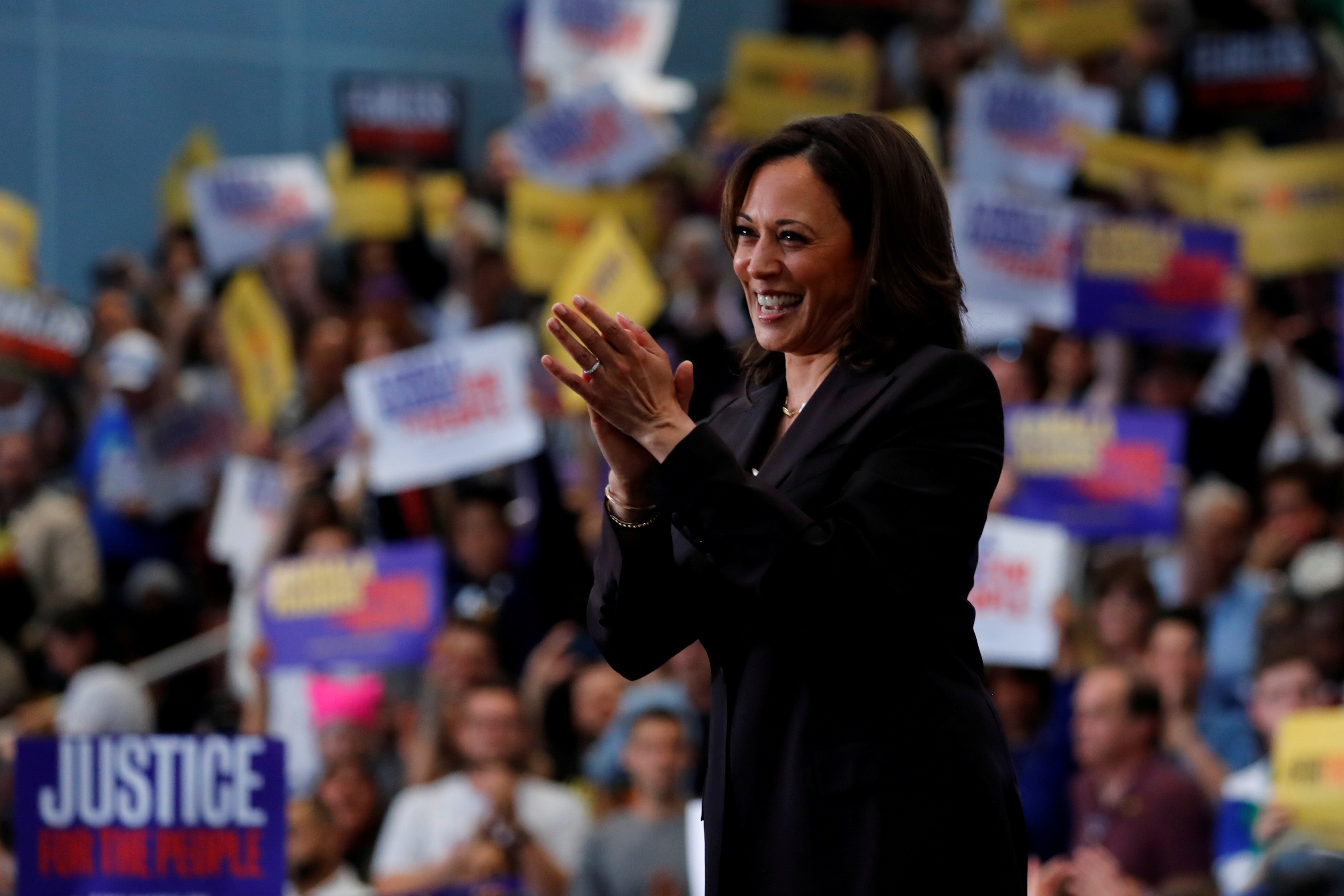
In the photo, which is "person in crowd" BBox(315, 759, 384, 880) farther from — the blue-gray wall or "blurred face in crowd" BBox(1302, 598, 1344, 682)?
the blue-gray wall

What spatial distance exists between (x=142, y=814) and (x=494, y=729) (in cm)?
166

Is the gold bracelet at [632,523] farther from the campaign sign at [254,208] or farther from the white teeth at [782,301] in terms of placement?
the campaign sign at [254,208]

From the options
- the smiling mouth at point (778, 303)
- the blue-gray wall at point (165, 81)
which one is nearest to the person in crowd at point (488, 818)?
the smiling mouth at point (778, 303)

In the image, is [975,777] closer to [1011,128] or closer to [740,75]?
[1011,128]

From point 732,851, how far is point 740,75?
6.78 m

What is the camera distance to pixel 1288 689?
4.70 m

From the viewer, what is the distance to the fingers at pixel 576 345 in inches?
71.6

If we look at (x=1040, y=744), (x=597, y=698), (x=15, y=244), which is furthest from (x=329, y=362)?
(x=1040, y=744)

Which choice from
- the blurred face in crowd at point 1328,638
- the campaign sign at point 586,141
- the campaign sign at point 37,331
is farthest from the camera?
the campaign sign at point 586,141

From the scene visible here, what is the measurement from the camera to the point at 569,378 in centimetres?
184

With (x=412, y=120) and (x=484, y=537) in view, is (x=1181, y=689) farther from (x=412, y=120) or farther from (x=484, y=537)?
(x=412, y=120)

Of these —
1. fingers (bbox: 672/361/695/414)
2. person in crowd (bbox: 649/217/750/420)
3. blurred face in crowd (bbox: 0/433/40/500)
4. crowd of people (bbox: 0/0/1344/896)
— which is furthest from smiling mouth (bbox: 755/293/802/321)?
blurred face in crowd (bbox: 0/433/40/500)

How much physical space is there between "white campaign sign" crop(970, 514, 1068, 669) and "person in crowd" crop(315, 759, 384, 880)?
166cm

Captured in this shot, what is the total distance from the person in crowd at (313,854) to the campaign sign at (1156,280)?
291 cm
